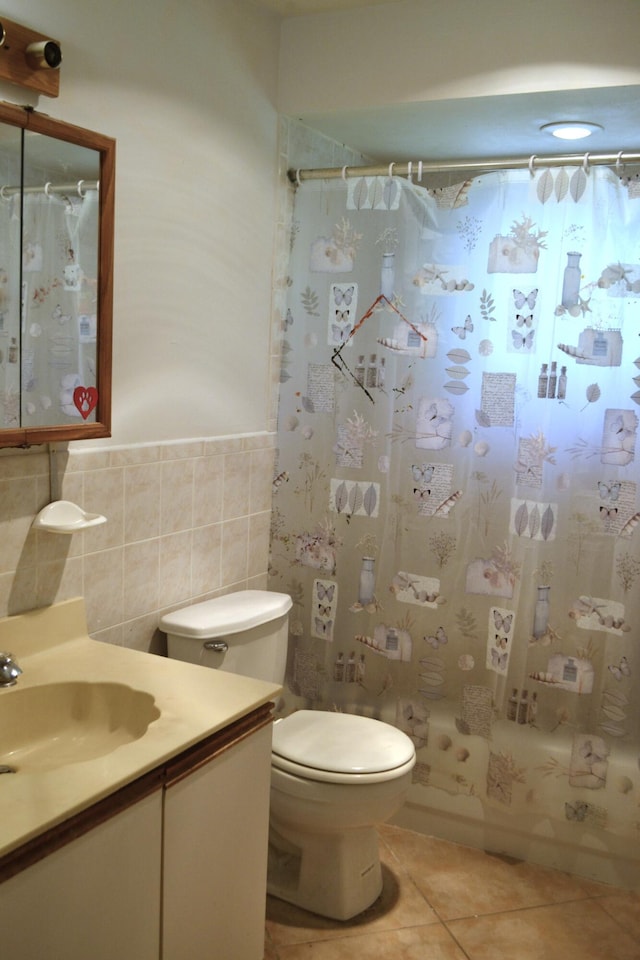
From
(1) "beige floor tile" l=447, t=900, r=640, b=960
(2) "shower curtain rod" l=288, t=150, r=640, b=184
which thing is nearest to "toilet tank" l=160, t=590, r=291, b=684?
(1) "beige floor tile" l=447, t=900, r=640, b=960

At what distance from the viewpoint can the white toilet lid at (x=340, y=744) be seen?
2336mm

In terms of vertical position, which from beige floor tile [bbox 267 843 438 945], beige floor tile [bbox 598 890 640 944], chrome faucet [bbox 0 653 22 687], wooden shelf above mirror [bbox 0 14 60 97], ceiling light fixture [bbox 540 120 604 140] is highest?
ceiling light fixture [bbox 540 120 604 140]

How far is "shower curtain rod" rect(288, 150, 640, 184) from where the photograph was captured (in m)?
2.49

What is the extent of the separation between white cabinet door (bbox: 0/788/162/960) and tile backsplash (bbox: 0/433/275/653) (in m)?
0.67

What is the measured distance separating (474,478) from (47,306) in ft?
4.53

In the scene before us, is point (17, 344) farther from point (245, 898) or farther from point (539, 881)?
point (539, 881)

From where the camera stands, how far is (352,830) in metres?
2.41

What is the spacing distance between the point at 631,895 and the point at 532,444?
139 cm

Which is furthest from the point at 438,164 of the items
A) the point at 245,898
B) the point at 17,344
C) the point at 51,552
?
the point at 245,898

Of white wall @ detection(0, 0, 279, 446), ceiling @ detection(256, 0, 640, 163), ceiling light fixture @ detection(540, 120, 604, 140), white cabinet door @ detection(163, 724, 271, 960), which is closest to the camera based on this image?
white cabinet door @ detection(163, 724, 271, 960)

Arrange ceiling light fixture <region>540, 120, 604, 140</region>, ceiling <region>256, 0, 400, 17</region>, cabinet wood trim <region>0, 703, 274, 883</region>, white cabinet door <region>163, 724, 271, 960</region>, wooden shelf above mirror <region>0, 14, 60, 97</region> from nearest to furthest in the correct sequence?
cabinet wood trim <region>0, 703, 274, 883</region> → white cabinet door <region>163, 724, 271, 960</region> → wooden shelf above mirror <region>0, 14, 60, 97</region> → ceiling <region>256, 0, 400, 17</region> → ceiling light fixture <region>540, 120, 604, 140</region>

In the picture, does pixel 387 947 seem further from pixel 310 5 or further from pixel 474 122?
pixel 310 5

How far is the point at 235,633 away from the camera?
2449 millimetres

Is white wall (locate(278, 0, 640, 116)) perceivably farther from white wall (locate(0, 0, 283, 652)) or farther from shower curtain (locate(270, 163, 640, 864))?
shower curtain (locate(270, 163, 640, 864))
